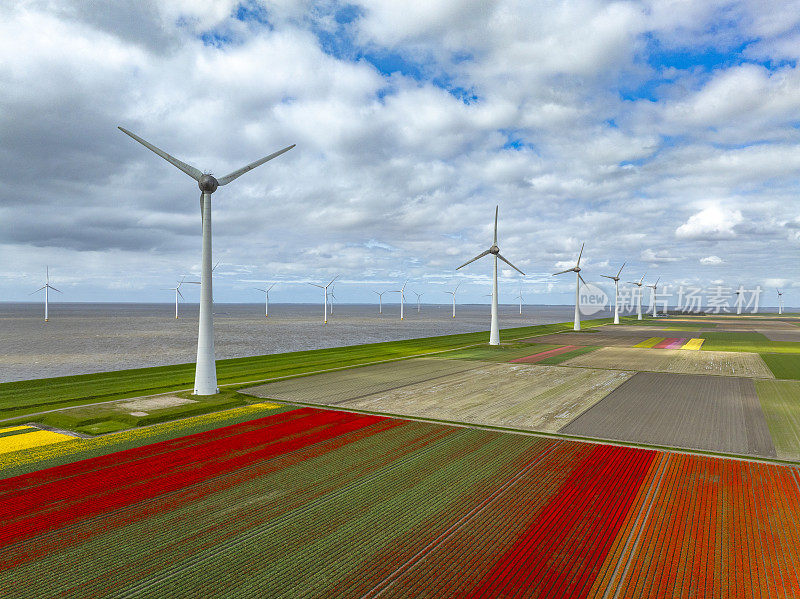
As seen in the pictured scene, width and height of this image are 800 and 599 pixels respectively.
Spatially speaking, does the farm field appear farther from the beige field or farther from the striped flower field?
the striped flower field

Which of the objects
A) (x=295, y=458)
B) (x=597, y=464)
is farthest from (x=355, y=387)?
(x=597, y=464)

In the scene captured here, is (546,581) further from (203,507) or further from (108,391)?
(108,391)

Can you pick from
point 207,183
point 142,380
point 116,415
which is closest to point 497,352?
point 142,380

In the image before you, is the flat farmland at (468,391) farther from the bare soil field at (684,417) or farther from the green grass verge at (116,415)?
the green grass verge at (116,415)

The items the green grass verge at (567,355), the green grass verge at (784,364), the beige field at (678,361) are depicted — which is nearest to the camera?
the green grass verge at (784,364)

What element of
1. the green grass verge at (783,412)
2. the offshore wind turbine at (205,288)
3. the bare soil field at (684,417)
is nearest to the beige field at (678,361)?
the green grass verge at (783,412)

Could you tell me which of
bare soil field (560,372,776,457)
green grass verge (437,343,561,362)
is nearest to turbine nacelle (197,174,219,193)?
bare soil field (560,372,776,457)

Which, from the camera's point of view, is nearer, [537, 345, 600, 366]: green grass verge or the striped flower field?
the striped flower field
